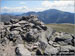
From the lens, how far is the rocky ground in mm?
34469

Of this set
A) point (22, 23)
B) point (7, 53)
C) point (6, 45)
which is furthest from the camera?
point (22, 23)

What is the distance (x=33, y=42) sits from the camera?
3972 cm

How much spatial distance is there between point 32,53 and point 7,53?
6.38 m

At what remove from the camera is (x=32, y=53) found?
34.3 m

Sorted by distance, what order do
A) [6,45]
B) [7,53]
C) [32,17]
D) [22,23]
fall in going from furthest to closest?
[32,17] < [22,23] < [6,45] < [7,53]

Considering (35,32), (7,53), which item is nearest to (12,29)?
(35,32)

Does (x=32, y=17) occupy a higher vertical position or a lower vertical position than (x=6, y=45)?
→ higher

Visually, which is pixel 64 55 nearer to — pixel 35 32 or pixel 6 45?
pixel 35 32

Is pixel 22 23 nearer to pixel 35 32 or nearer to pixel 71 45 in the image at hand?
pixel 35 32

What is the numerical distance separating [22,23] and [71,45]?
1934 centimetres

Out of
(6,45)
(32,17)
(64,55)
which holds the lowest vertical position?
(64,55)

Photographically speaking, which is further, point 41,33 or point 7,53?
point 41,33

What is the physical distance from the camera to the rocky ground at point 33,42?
113 feet

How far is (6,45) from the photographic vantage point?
3759cm
